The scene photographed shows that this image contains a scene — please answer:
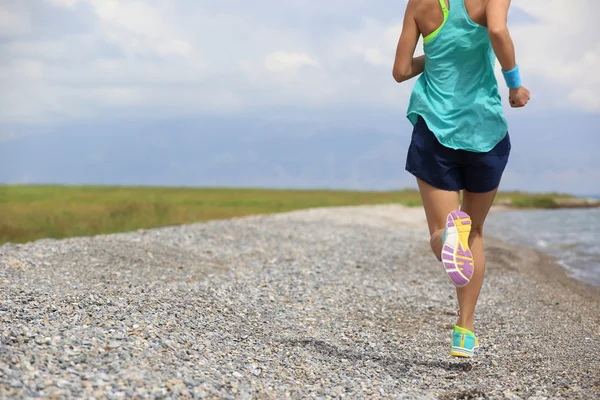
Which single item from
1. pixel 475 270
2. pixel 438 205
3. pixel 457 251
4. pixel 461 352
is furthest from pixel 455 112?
pixel 461 352

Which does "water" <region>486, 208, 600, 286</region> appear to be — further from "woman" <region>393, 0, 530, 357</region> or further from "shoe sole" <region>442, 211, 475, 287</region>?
"shoe sole" <region>442, 211, 475, 287</region>

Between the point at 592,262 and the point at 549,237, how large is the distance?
6.03m

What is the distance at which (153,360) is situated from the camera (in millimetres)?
4602

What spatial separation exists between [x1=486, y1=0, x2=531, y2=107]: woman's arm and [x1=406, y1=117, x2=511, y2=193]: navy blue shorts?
40 cm

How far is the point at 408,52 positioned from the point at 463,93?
0.55 meters

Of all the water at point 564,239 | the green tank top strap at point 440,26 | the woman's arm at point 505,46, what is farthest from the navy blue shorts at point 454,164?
the water at point 564,239

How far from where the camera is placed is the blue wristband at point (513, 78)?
467cm

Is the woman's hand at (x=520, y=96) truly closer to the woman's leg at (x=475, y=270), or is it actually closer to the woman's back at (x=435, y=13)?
the woman's back at (x=435, y=13)

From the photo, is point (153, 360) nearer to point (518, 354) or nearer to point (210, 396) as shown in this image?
point (210, 396)

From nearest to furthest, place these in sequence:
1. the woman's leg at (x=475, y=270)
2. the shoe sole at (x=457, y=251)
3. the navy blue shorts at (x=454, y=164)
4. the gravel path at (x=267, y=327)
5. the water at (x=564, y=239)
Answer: the gravel path at (x=267, y=327)
the shoe sole at (x=457, y=251)
the navy blue shorts at (x=454, y=164)
the woman's leg at (x=475, y=270)
the water at (x=564, y=239)

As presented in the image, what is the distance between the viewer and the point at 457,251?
465 cm

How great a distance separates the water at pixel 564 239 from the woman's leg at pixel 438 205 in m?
8.32

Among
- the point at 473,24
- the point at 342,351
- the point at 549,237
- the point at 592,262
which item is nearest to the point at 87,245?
the point at 342,351

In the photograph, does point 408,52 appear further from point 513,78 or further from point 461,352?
point 461,352
